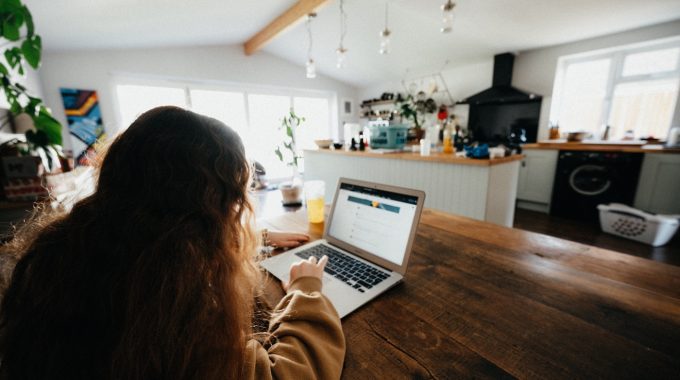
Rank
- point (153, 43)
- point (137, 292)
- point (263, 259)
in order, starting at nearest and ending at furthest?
1. point (137, 292)
2. point (263, 259)
3. point (153, 43)

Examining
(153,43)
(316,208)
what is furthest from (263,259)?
(153,43)

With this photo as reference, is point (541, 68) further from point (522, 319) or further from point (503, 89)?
point (522, 319)

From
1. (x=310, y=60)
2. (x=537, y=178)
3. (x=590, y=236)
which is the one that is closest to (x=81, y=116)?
(x=310, y=60)

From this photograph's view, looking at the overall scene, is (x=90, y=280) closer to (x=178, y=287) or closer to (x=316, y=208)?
(x=178, y=287)

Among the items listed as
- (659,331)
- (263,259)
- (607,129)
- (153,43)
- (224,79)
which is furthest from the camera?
(224,79)

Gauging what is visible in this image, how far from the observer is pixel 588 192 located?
3008 mm

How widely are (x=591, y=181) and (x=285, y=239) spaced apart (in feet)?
12.0

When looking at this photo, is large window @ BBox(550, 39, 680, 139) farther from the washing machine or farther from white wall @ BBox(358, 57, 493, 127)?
white wall @ BBox(358, 57, 493, 127)

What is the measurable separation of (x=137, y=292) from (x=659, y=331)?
87cm

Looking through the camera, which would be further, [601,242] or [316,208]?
[601,242]

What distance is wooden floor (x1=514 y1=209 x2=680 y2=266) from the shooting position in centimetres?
227

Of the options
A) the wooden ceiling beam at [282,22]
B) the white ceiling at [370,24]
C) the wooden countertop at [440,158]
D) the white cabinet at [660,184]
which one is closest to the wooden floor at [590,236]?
the white cabinet at [660,184]

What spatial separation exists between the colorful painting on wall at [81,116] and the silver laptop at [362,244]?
12.9 ft

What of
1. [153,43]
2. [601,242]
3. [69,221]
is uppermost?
[153,43]
